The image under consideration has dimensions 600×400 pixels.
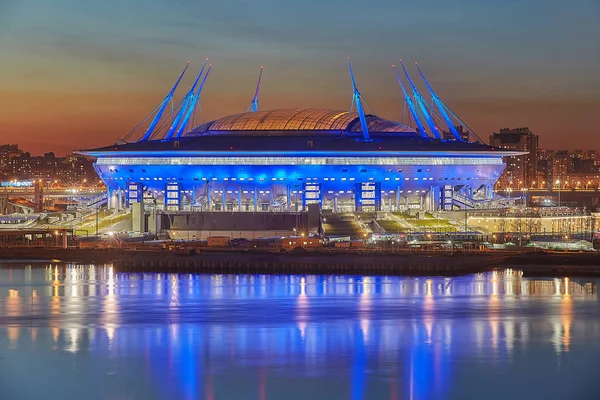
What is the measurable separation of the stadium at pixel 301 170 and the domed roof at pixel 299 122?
21 cm

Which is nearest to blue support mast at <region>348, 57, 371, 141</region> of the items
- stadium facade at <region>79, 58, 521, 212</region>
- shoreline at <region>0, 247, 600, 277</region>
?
stadium facade at <region>79, 58, 521, 212</region>

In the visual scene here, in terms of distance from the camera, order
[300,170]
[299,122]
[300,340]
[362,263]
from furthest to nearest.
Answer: [299,122]
[300,170]
[362,263]
[300,340]

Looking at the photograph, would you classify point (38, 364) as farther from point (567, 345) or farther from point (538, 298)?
point (538, 298)

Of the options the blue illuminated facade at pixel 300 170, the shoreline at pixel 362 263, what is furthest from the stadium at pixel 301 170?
the shoreline at pixel 362 263

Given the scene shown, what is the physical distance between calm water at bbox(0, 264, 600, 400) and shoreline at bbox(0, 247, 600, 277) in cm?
458

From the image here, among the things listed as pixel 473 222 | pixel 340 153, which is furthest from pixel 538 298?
pixel 340 153

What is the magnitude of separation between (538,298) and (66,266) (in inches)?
1083

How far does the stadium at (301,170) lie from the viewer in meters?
91.2

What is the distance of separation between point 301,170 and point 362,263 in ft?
96.9

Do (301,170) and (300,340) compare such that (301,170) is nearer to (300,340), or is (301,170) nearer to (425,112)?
(425,112)

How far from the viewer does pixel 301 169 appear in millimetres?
91500

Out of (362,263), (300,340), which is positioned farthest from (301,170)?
(300,340)

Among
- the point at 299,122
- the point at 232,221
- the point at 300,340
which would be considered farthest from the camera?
the point at 299,122

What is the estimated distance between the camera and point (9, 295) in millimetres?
51906
